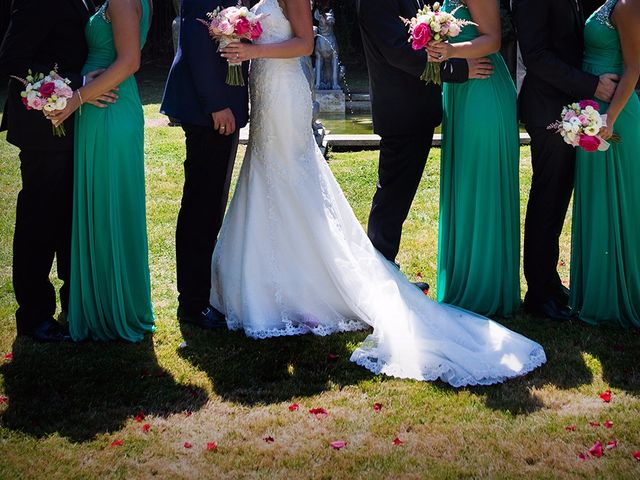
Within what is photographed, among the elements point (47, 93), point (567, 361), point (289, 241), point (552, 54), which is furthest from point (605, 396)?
point (47, 93)

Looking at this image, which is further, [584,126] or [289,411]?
[584,126]

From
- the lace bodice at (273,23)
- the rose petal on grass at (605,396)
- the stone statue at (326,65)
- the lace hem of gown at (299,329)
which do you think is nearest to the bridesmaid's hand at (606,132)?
the rose petal on grass at (605,396)

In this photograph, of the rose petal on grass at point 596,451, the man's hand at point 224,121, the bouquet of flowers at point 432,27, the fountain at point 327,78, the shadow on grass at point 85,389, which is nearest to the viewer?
the rose petal on grass at point 596,451

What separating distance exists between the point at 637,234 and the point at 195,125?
2587 mm

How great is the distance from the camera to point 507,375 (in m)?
4.45

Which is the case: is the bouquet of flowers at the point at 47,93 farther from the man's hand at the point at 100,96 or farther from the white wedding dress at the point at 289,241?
the white wedding dress at the point at 289,241

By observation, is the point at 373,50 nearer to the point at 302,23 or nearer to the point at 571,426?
the point at 302,23

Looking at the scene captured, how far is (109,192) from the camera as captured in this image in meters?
5.00

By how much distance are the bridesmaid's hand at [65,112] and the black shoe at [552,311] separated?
2.86m

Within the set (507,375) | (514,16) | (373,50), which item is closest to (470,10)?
(514,16)

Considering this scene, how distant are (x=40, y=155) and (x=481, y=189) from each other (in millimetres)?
2517

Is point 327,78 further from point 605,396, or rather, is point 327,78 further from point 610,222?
point 605,396

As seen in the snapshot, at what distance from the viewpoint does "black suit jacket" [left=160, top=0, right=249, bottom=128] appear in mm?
4879

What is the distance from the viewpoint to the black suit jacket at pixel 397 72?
5137mm
